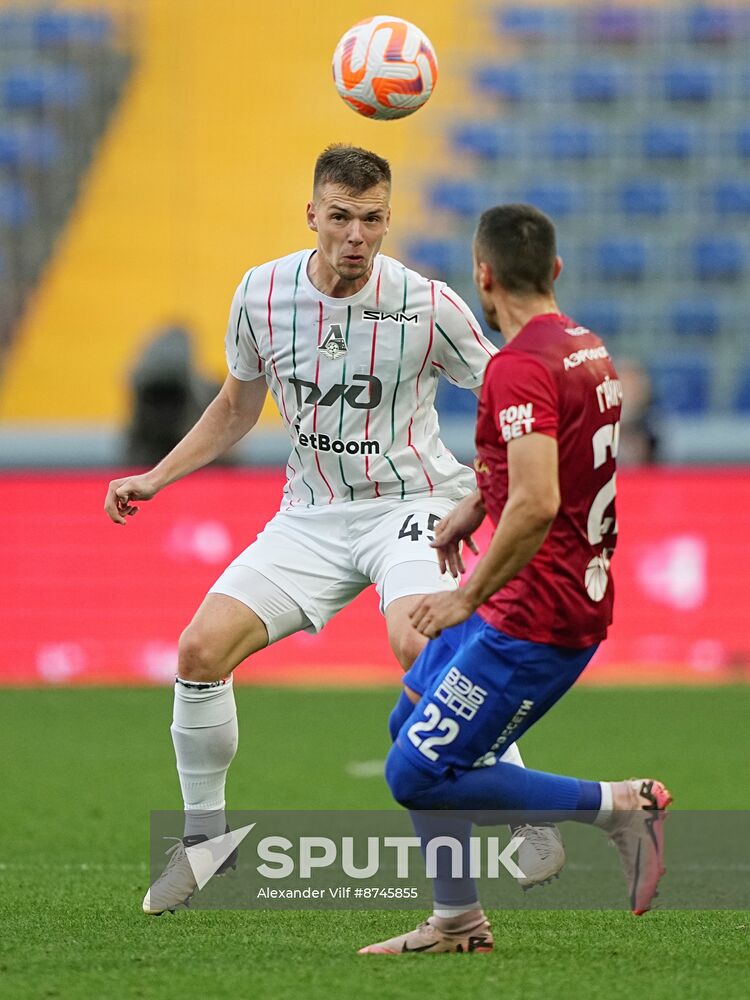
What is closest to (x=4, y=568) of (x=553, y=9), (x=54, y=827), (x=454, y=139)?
(x=54, y=827)

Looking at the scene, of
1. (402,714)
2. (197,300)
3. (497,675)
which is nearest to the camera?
(497,675)

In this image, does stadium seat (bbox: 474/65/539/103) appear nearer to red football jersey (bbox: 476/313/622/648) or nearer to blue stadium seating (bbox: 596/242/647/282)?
blue stadium seating (bbox: 596/242/647/282)

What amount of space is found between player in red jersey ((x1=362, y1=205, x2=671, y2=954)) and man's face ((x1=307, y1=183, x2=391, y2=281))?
1084mm

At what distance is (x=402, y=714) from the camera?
15.1 ft

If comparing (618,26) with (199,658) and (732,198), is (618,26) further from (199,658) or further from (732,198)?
(199,658)

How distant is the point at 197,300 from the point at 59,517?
5.26 m

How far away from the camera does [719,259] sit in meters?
16.6

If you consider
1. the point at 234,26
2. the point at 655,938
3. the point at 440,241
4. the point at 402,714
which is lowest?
the point at 655,938

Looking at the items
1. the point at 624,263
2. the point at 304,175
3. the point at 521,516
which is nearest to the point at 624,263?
the point at 624,263

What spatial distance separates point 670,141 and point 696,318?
6.47 ft

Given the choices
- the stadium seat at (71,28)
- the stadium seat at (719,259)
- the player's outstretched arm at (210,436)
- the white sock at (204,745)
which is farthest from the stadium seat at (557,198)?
the white sock at (204,745)

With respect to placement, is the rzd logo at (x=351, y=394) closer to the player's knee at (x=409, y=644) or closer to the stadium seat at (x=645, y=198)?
the player's knee at (x=409, y=644)

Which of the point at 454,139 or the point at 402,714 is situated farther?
the point at 454,139

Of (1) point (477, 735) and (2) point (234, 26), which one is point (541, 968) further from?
(2) point (234, 26)
